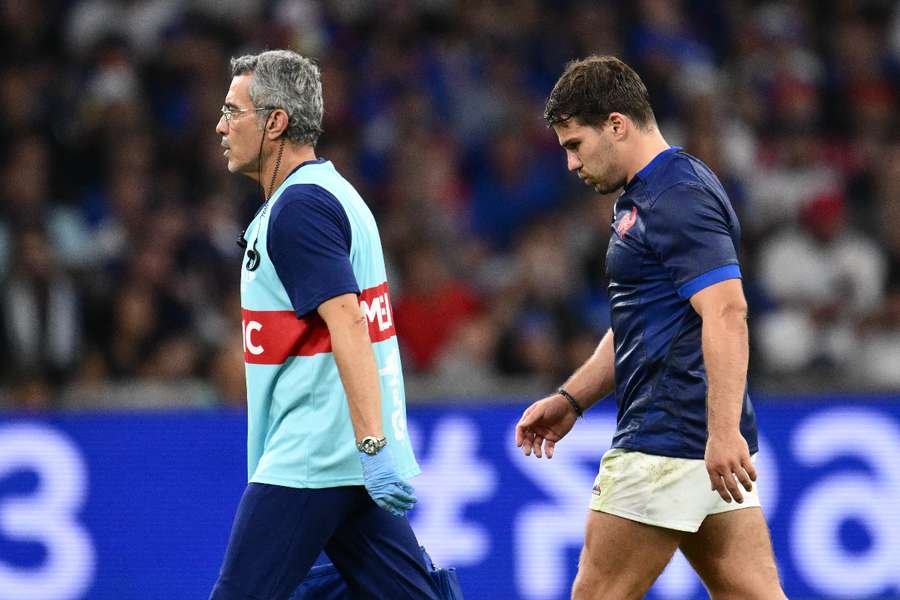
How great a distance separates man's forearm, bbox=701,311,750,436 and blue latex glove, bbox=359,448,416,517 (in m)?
0.90

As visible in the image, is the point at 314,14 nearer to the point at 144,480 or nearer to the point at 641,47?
the point at 641,47

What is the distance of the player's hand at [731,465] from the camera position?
162 inches

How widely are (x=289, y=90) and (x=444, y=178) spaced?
21.5 feet

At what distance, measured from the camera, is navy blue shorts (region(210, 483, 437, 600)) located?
4.27m

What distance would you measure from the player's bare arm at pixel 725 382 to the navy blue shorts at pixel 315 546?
0.96 metres

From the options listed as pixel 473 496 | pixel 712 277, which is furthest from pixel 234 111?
pixel 473 496

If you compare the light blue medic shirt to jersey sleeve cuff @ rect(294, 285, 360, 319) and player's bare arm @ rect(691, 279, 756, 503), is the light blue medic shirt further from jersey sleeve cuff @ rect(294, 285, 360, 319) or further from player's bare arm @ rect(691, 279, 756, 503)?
player's bare arm @ rect(691, 279, 756, 503)

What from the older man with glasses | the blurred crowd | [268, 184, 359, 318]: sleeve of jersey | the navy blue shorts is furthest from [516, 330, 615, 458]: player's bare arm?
the blurred crowd

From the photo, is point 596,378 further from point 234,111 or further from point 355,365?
point 234,111

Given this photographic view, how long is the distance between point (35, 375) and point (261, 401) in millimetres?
5080

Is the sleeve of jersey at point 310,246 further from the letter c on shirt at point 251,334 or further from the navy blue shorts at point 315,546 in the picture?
the navy blue shorts at point 315,546

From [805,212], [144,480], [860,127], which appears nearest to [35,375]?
[144,480]

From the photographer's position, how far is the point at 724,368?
4.15 m

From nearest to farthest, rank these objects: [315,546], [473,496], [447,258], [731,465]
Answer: [731,465] → [315,546] → [473,496] → [447,258]
